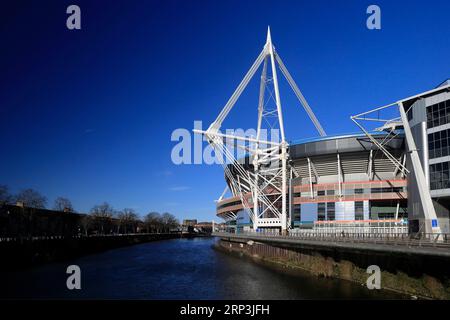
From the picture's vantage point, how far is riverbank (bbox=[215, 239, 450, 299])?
27.1 meters

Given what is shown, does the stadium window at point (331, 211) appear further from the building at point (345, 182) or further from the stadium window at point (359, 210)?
the stadium window at point (359, 210)

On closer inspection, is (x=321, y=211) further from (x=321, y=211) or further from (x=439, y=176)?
(x=439, y=176)

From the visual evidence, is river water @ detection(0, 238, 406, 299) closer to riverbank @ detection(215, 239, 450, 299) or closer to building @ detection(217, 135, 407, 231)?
riverbank @ detection(215, 239, 450, 299)

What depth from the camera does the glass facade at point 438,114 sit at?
41.7 metres

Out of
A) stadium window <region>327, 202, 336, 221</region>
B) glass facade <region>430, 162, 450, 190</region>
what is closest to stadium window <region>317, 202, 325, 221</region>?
stadium window <region>327, 202, 336, 221</region>

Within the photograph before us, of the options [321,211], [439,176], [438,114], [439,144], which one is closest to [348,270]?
[439,176]

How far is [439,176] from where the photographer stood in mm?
42750

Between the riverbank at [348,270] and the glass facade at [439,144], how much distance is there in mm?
15360

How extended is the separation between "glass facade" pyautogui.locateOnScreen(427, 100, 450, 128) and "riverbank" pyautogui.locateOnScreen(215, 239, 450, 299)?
57.7 feet
